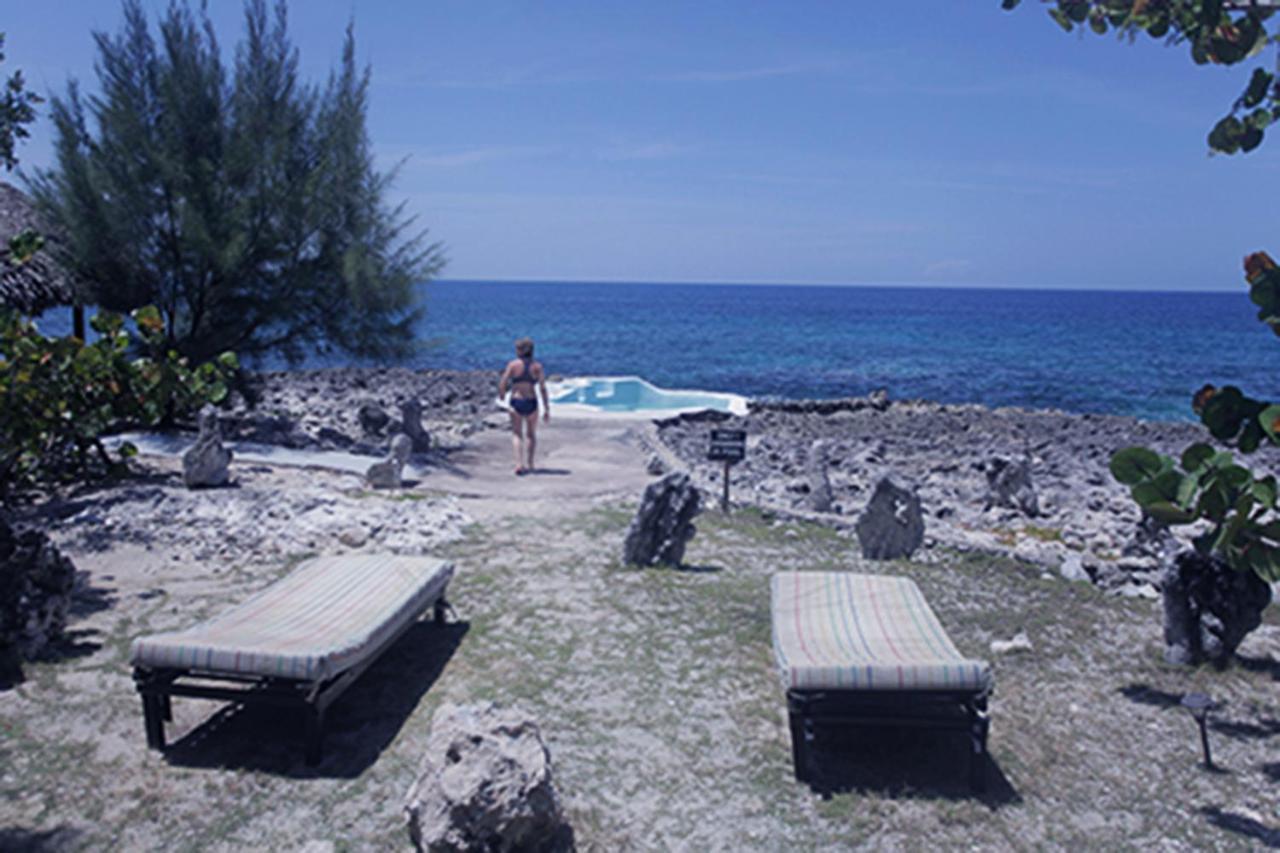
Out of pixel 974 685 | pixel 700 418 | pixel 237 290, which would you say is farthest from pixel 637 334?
pixel 974 685

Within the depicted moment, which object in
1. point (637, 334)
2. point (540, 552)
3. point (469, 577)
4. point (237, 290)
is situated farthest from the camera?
point (637, 334)

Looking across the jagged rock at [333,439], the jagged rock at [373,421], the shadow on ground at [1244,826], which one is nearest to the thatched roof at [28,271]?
the jagged rock at [333,439]

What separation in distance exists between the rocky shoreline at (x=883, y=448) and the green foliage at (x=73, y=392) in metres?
A: 3.75

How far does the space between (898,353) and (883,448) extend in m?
42.2

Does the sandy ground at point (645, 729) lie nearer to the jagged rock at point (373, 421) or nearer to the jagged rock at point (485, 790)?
the jagged rock at point (485, 790)

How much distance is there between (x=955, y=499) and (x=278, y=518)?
8.90 meters

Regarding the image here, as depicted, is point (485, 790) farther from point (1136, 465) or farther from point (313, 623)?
point (1136, 465)

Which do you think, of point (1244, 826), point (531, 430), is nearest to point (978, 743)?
point (1244, 826)

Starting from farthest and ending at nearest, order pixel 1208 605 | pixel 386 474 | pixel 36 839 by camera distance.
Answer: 1. pixel 386 474
2. pixel 1208 605
3. pixel 36 839

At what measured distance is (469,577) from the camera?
8.16 meters

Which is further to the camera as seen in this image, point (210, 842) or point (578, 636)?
point (578, 636)

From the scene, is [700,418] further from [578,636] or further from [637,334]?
[637,334]

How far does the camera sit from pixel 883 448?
64.8ft

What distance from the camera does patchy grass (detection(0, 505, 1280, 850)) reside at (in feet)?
14.8
